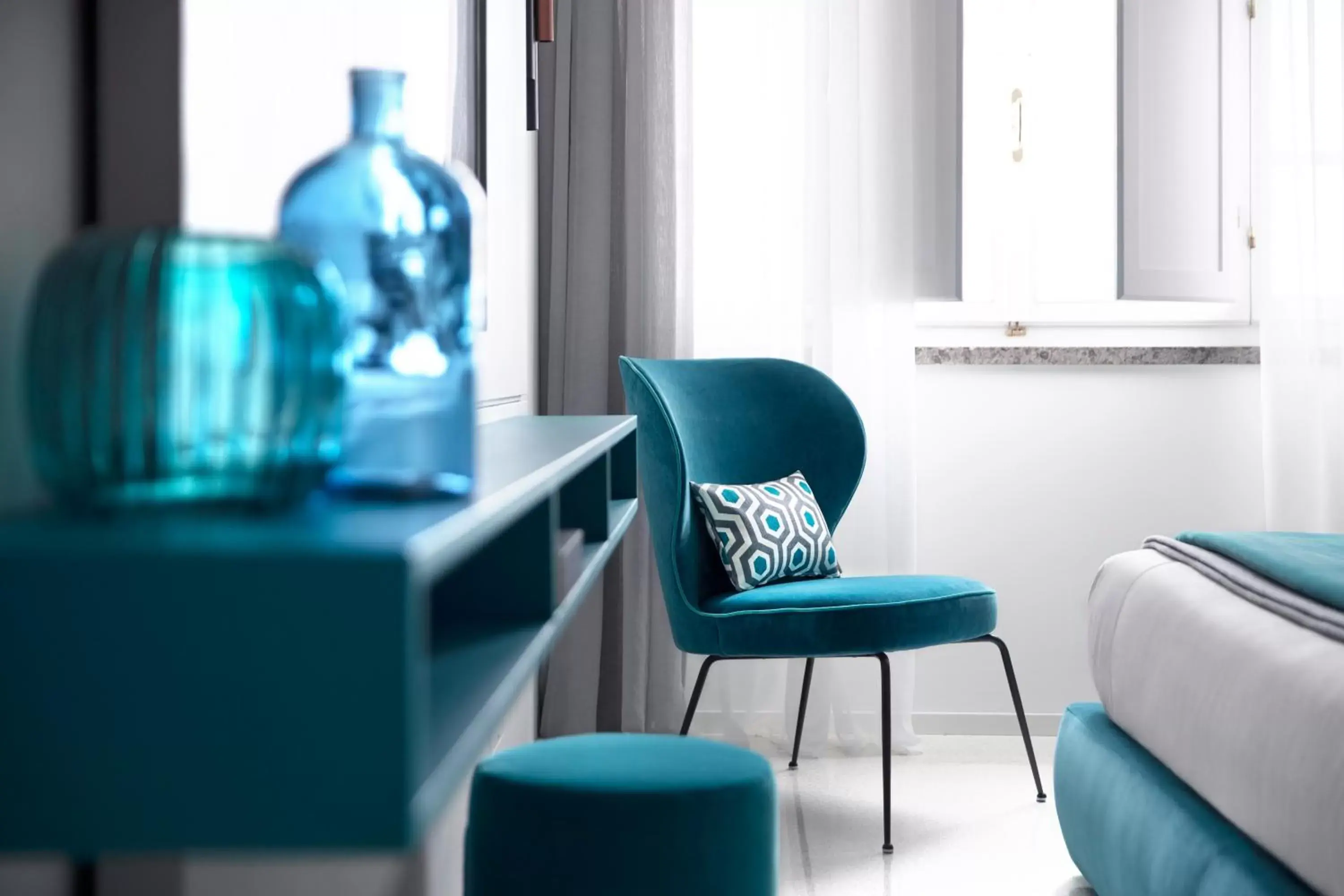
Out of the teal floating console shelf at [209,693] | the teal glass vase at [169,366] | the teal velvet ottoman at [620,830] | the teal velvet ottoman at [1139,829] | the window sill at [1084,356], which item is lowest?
the teal velvet ottoman at [1139,829]

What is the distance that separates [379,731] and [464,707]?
25 cm

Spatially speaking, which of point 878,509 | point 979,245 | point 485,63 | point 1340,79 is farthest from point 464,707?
point 1340,79

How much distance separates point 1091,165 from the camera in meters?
3.75

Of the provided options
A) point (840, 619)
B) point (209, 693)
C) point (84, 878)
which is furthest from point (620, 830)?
point (840, 619)

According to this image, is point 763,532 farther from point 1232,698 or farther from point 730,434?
point 1232,698

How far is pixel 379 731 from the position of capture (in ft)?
1.94

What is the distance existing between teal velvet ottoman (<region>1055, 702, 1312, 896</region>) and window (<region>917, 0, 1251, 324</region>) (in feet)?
5.24

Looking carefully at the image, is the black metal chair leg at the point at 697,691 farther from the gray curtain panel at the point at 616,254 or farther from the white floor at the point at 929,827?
the gray curtain panel at the point at 616,254

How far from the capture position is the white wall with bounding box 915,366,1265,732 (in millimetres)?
3707

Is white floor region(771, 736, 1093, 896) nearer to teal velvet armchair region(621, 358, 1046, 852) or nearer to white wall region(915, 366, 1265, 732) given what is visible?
teal velvet armchair region(621, 358, 1046, 852)

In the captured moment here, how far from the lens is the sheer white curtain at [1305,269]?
11.6 feet

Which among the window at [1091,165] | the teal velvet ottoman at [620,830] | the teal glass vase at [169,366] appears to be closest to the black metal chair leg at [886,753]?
the teal velvet ottoman at [620,830]

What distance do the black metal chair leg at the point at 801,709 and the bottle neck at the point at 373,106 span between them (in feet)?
8.21

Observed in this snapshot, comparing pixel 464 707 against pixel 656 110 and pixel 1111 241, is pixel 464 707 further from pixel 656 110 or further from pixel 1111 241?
pixel 1111 241
